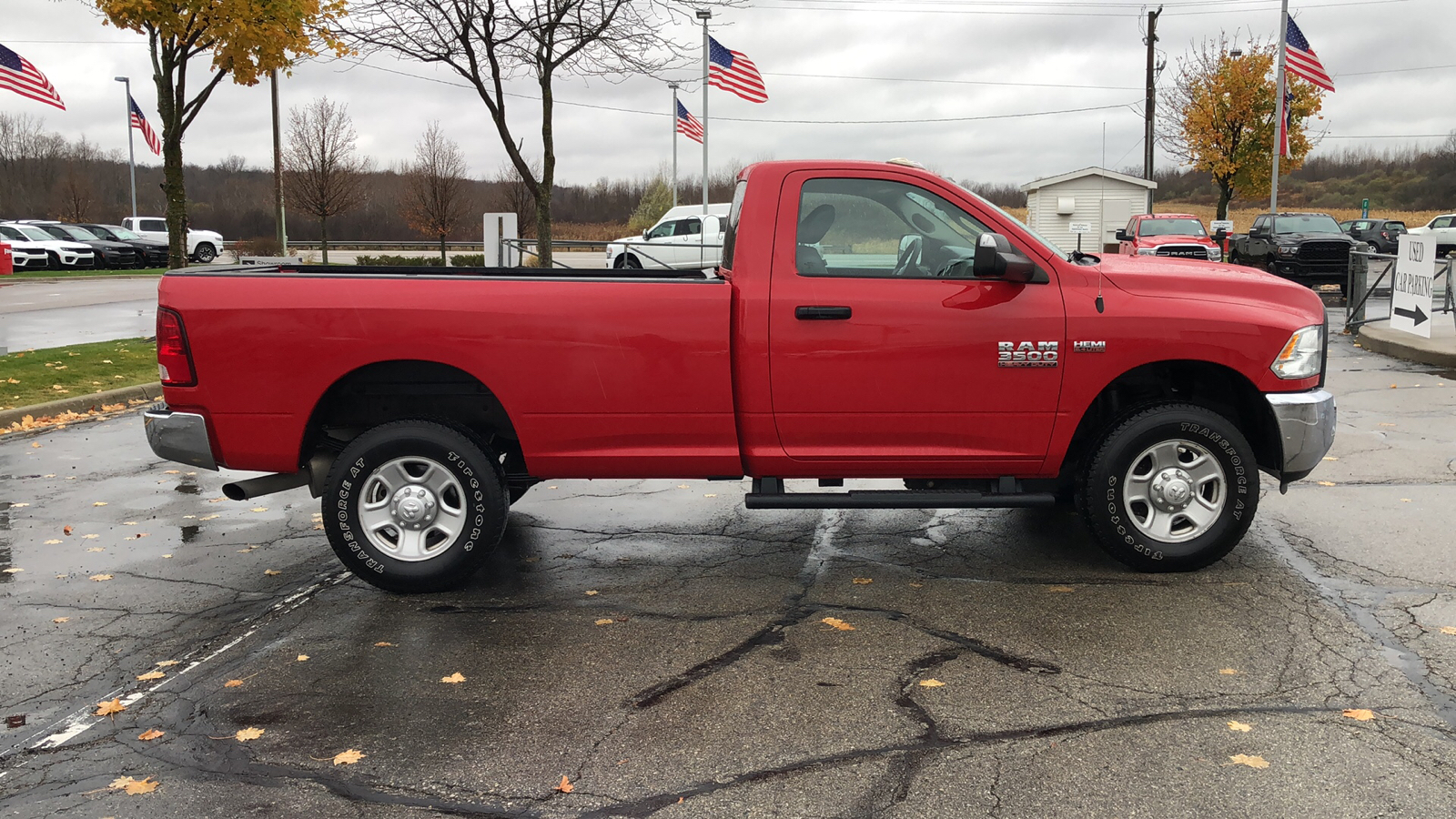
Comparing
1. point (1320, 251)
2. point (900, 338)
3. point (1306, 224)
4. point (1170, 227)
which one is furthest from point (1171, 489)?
point (1306, 224)

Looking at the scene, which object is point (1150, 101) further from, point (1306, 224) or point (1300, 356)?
point (1300, 356)

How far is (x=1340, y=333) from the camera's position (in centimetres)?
1822

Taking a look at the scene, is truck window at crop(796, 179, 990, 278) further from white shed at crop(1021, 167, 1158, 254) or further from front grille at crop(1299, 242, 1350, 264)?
white shed at crop(1021, 167, 1158, 254)

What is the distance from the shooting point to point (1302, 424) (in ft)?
18.0

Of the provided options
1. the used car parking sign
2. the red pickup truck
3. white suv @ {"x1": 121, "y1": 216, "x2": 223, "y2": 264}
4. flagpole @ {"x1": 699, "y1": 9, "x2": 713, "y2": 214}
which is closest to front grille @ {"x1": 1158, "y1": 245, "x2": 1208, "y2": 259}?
the used car parking sign

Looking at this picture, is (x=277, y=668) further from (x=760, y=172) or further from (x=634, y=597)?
(x=760, y=172)

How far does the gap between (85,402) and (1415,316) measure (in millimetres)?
16293

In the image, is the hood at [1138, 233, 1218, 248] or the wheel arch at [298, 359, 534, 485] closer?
the wheel arch at [298, 359, 534, 485]

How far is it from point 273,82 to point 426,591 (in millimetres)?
33182

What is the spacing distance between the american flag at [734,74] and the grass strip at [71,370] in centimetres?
1627

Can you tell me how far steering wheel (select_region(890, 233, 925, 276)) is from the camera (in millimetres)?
5488

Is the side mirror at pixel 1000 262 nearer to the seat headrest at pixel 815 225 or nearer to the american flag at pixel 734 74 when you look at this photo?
the seat headrest at pixel 815 225

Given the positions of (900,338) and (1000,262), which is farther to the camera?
(900,338)

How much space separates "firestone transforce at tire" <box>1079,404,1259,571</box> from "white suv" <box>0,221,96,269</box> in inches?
1609
